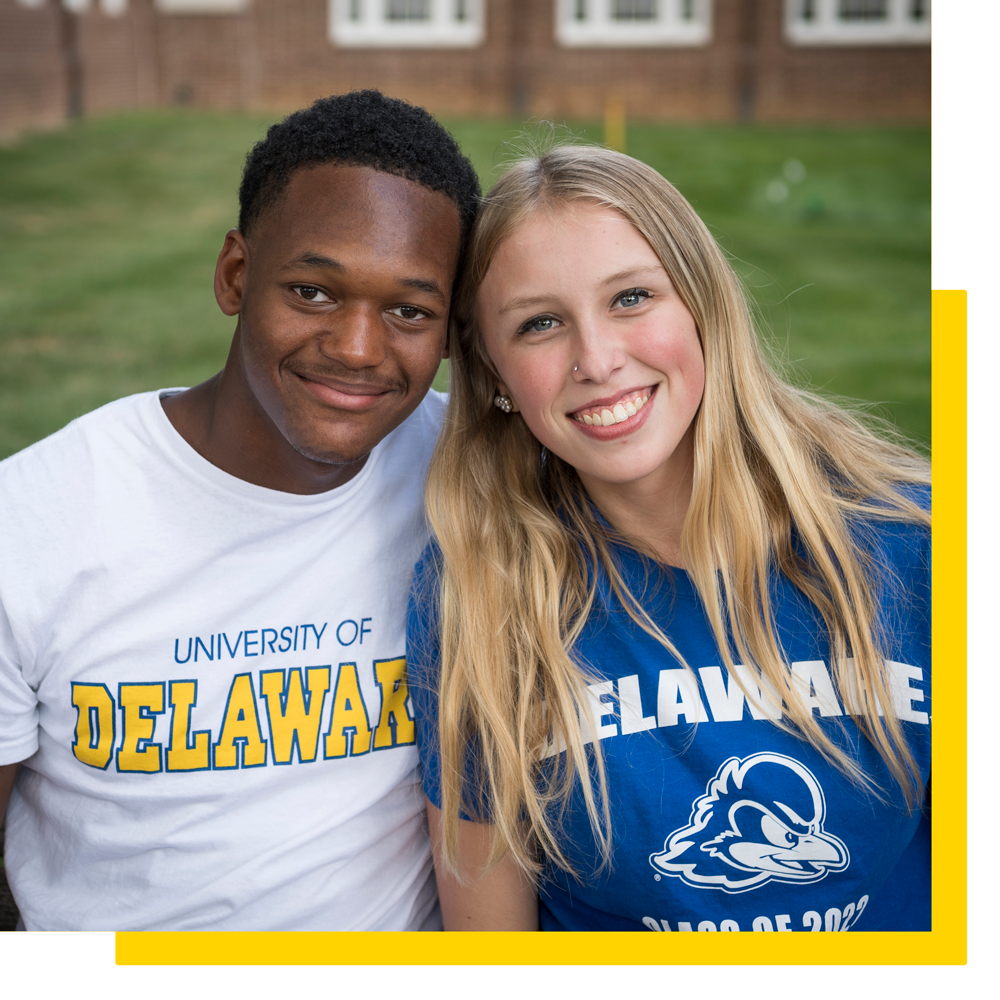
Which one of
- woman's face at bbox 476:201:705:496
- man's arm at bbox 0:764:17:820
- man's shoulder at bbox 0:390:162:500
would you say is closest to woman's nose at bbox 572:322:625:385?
woman's face at bbox 476:201:705:496

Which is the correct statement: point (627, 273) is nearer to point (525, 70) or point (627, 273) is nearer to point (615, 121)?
point (615, 121)

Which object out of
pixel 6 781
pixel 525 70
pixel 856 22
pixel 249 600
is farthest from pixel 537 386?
pixel 856 22

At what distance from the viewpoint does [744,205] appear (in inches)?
542

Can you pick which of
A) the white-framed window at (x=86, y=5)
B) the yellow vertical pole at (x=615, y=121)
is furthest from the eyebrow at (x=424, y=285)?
the white-framed window at (x=86, y=5)

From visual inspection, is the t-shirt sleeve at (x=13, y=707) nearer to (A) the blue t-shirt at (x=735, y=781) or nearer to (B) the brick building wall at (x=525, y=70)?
(A) the blue t-shirt at (x=735, y=781)

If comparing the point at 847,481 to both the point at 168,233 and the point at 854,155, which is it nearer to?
the point at 168,233

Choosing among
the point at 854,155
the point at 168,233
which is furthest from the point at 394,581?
the point at 854,155

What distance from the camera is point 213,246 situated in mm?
11352

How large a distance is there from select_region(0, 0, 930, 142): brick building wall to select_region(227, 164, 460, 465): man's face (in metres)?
18.7

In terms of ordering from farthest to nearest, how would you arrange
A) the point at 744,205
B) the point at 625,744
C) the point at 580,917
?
the point at 744,205, the point at 580,917, the point at 625,744

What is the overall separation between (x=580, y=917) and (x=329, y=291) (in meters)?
1.38

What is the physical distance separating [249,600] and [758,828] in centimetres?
108

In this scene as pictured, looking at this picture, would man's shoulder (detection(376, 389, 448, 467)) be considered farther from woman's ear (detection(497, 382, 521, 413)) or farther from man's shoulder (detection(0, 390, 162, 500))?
man's shoulder (detection(0, 390, 162, 500))

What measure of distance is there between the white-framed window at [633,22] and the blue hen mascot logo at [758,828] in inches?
796
